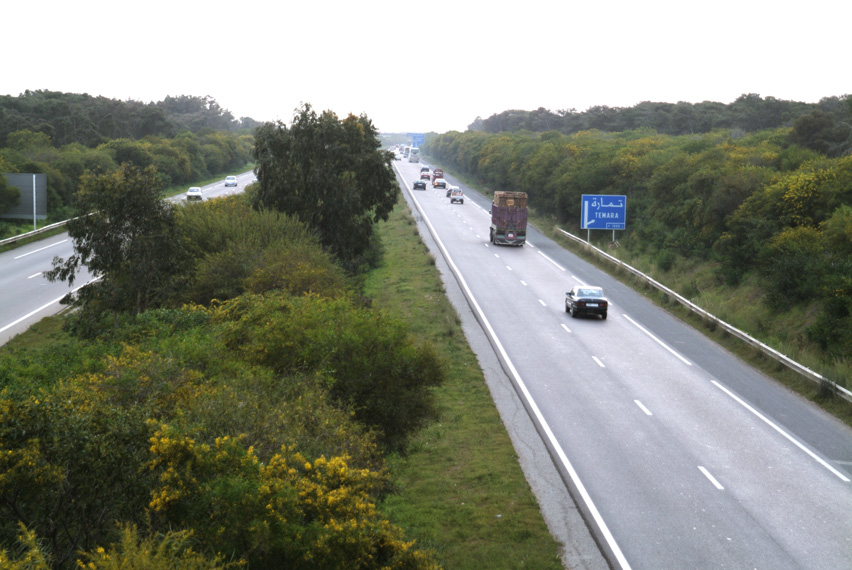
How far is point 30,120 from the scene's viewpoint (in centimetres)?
9531

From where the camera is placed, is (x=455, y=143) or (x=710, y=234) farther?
(x=455, y=143)

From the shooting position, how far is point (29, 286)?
37062 mm

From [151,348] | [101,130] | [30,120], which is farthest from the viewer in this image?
[101,130]

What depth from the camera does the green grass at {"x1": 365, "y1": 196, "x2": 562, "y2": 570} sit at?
43.9 feet

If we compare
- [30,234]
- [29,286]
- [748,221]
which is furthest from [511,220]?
[30,234]

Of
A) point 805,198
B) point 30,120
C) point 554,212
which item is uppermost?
point 30,120

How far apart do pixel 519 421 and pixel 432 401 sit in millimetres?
4202

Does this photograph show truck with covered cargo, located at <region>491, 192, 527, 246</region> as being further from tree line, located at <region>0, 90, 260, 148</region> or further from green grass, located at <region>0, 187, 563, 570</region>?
tree line, located at <region>0, 90, 260, 148</region>

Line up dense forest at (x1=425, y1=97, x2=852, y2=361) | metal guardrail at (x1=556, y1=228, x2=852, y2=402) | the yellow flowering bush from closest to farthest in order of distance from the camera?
the yellow flowering bush, metal guardrail at (x1=556, y1=228, x2=852, y2=402), dense forest at (x1=425, y1=97, x2=852, y2=361)

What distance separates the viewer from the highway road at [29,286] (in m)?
30.8

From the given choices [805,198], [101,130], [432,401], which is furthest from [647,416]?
[101,130]

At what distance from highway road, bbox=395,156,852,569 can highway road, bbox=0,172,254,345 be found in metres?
17.7

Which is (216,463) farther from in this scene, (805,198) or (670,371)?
(805,198)

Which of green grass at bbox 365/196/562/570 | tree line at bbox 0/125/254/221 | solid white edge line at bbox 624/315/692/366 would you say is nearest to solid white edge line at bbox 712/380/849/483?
solid white edge line at bbox 624/315/692/366
